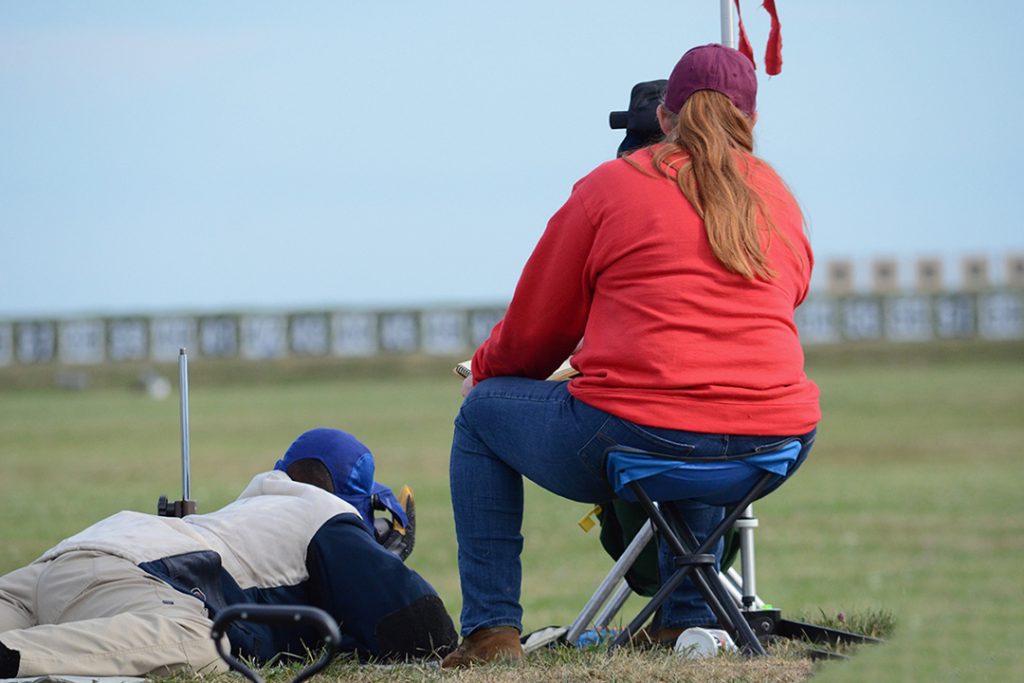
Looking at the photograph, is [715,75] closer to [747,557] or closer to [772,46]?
[772,46]

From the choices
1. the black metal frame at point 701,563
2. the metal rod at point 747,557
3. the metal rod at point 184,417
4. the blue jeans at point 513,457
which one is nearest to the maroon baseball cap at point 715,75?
the blue jeans at point 513,457

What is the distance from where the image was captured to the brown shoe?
3639mm

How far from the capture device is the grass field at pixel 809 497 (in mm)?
5715

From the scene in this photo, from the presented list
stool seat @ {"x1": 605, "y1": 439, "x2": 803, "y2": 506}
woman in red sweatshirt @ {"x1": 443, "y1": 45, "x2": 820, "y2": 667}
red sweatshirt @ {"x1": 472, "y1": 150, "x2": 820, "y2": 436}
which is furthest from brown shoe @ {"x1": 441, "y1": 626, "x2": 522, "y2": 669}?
red sweatshirt @ {"x1": 472, "y1": 150, "x2": 820, "y2": 436}

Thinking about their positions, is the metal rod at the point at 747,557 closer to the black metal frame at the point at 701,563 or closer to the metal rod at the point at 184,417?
the black metal frame at the point at 701,563

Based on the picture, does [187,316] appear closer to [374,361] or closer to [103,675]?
[374,361]

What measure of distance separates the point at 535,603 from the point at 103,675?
6027mm

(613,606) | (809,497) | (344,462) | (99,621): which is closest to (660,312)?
(613,606)

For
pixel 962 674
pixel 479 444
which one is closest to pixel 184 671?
pixel 479 444

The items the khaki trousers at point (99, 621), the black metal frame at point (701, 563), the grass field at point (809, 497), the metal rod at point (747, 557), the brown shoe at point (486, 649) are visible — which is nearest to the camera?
the khaki trousers at point (99, 621)

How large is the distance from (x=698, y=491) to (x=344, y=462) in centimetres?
111

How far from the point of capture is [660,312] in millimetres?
3473

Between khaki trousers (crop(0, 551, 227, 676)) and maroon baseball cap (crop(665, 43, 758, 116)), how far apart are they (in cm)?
159

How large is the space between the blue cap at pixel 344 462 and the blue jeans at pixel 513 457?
56cm
